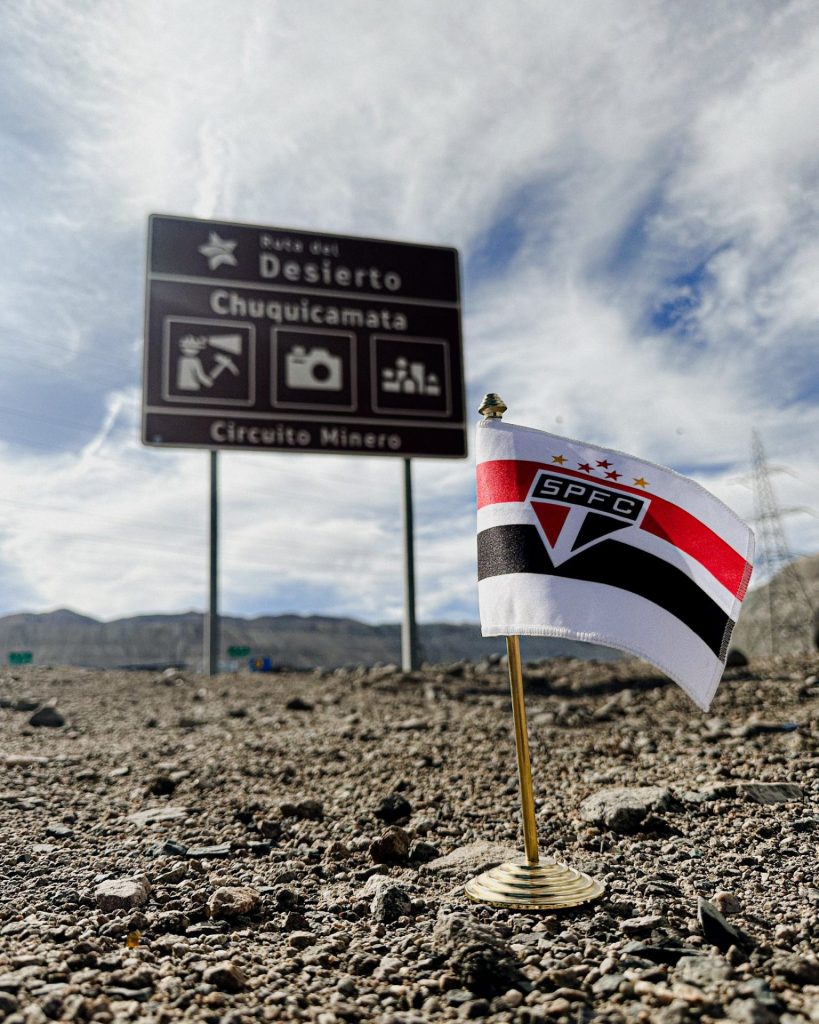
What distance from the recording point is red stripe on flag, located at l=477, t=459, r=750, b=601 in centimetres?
294

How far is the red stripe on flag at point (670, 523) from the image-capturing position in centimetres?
294

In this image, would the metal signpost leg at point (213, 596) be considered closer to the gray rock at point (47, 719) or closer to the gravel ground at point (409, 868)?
the gray rock at point (47, 719)

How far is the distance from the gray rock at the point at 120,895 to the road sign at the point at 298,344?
29.9 feet

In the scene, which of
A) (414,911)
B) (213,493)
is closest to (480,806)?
(414,911)

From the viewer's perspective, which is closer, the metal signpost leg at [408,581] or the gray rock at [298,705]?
the gray rock at [298,705]

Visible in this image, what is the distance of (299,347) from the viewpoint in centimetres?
1216

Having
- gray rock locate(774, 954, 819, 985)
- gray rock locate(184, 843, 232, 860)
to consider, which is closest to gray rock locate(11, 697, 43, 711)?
gray rock locate(184, 843, 232, 860)

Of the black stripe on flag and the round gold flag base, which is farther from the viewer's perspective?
the black stripe on flag

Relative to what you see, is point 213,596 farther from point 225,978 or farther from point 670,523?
point 225,978

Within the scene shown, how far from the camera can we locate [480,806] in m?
4.29

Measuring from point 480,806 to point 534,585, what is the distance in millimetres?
1961

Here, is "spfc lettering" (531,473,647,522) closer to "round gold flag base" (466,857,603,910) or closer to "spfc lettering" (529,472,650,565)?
"spfc lettering" (529,472,650,565)

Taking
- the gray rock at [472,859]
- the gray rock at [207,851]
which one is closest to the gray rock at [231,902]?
the gray rock at [207,851]

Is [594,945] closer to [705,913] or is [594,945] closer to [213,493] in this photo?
[705,913]
